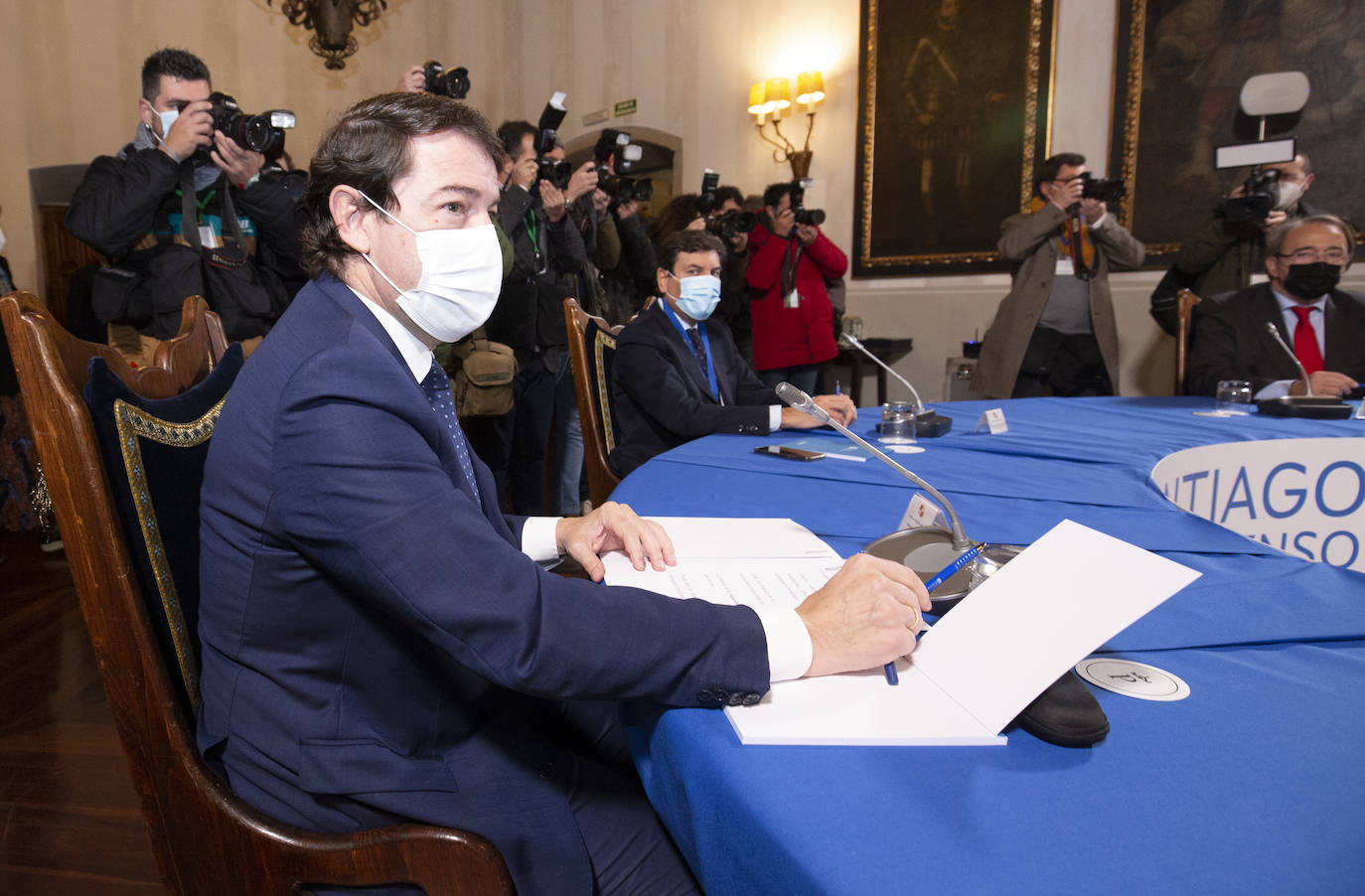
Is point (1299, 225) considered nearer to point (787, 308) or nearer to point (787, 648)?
point (787, 308)

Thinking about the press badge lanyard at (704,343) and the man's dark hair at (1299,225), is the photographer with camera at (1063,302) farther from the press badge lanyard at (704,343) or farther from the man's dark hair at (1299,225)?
the press badge lanyard at (704,343)

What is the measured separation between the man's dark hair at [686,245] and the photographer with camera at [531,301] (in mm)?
738

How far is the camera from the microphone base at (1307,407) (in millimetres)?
2113

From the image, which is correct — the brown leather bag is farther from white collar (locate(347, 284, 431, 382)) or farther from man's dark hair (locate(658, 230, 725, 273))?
white collar (locate(347, 284, 431, 382))

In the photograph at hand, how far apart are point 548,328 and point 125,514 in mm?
2753

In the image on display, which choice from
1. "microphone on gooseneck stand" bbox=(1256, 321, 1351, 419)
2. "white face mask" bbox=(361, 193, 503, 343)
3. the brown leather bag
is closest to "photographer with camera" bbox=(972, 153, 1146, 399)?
"microphone on gooseneck stand" bbox=(1256, 321, 1351, 419)

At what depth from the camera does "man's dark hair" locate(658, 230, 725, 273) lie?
2.67m

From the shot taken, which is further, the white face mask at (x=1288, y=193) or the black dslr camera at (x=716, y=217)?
the black dslr camera at (x=716, y=217)

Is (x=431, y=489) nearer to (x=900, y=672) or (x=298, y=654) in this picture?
(x=298, y=654)

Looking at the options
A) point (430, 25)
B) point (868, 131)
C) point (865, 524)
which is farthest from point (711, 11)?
point (865, 524)

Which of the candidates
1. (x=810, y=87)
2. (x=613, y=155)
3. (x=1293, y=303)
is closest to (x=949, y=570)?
(x=1293, y=303)

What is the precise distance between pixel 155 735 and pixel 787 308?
3.98 metres

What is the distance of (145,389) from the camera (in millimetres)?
911

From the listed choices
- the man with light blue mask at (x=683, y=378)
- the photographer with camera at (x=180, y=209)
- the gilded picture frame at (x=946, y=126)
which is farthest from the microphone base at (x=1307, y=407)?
the gilded picture frame at (x=946, y=126)
